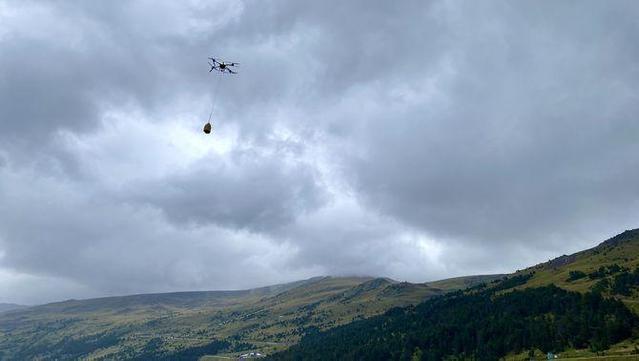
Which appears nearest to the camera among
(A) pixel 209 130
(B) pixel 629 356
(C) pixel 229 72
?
(A) pixel 209 130

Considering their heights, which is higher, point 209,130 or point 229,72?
point 229,72

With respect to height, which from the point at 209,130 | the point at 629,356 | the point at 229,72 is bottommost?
the point at 629,356

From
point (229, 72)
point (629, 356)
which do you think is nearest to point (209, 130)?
point (229, 72)

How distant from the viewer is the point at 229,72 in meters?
94.4

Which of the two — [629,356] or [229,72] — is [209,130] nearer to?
[229,72]

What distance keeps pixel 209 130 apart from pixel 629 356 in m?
190

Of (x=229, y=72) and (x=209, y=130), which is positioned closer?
(x=209, y=130)

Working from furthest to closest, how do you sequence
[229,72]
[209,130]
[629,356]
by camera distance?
[629,356], [229,72], [209,130]

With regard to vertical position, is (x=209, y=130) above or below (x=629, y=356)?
above

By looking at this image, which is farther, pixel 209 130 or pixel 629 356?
pixel 629 356

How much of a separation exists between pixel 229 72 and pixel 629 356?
188322mm

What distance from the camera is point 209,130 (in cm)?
8494

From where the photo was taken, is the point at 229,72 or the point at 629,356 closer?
the point at 229,72
